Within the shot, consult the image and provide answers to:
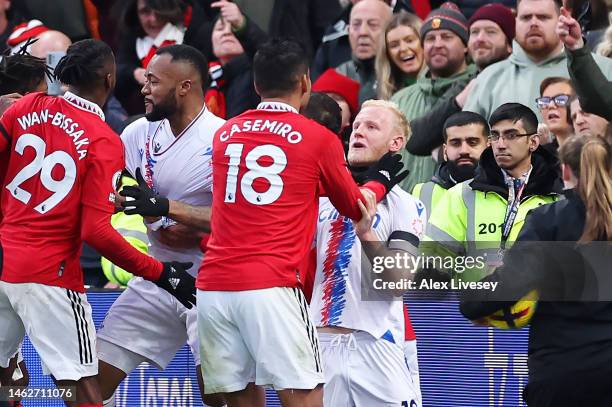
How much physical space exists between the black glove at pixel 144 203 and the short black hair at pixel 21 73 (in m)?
1.16

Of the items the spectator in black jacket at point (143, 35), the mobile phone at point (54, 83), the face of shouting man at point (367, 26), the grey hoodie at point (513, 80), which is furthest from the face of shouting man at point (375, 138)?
the spectator in black jacket at point (143, 35)

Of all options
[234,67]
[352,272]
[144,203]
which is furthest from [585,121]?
[234,67]

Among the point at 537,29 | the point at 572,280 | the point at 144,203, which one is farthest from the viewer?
the point at 537,29

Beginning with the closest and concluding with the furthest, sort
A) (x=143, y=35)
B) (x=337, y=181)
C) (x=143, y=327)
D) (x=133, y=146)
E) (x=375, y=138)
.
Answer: (x=337, y=181)
(x=375, y=138)
(x=143, y=327)
(x=133, y=146)
(x=143, y=35)

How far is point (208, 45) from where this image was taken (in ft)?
39.0

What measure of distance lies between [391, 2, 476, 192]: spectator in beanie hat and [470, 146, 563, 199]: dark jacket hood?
1.54 meters

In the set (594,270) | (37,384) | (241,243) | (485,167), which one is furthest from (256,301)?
(37,384)

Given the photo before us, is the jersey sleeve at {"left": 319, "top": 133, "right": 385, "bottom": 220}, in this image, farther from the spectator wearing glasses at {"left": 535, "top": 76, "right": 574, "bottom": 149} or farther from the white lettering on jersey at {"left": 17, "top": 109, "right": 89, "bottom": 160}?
the spectator wearing glasses at {"left": 535, "top": 76, "right": 574, "bottom": 149}

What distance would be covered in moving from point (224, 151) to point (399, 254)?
115 cm

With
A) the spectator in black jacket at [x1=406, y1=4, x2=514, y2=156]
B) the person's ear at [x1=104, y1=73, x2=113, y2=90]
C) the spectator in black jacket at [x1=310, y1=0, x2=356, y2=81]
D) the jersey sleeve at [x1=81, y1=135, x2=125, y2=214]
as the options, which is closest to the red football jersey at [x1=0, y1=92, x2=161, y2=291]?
the jersey sleeve at [x1=81, y1=135, x2=125, y2=214]

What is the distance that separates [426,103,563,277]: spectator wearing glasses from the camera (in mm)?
7992

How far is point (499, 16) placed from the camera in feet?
32.6

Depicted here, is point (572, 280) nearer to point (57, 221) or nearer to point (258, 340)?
point (258, 340)

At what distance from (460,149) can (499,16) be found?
1496mm
